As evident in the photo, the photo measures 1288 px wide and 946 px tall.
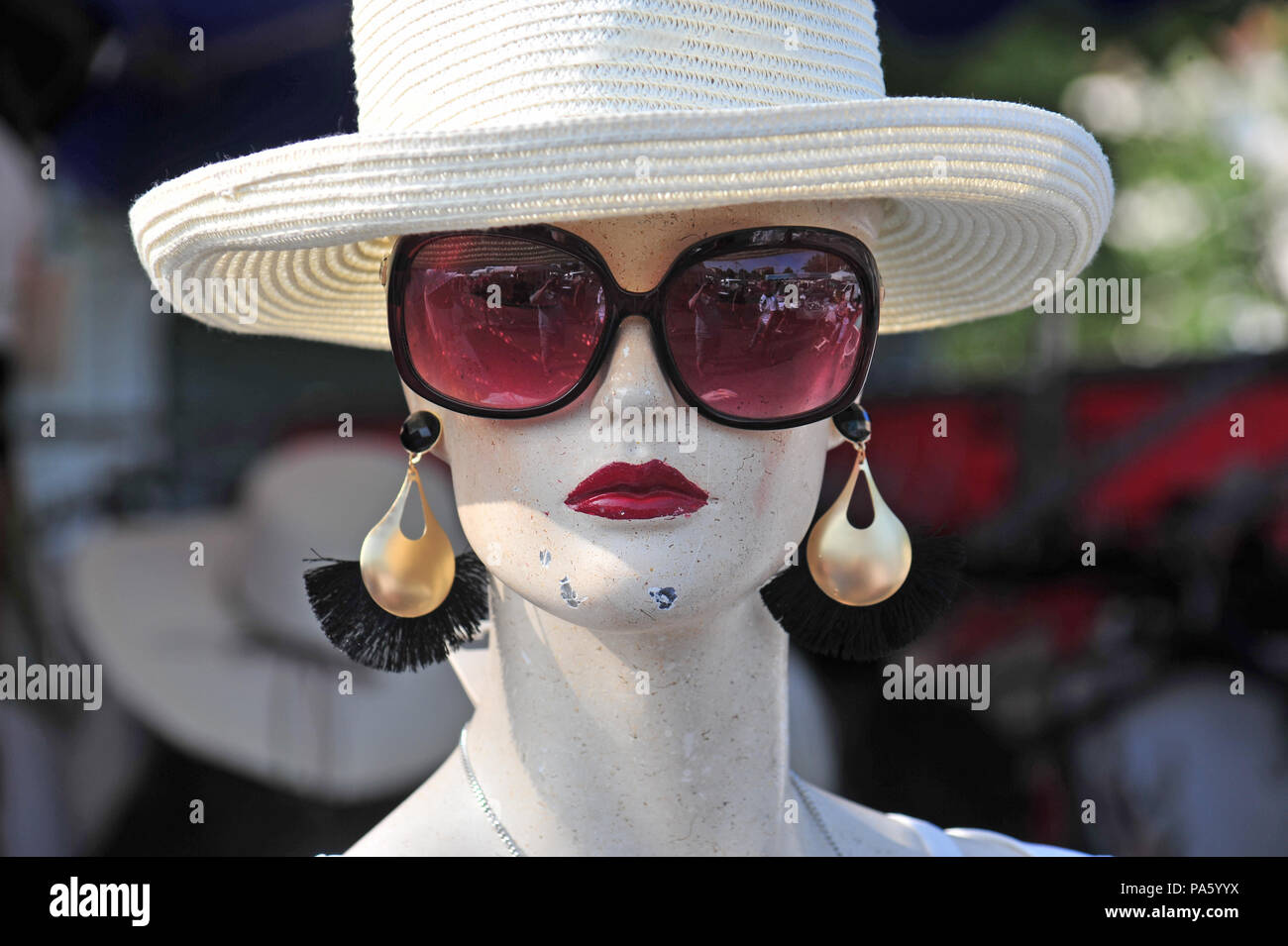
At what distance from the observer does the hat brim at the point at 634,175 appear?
0.89 m

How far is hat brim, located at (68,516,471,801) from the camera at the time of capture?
2.60m

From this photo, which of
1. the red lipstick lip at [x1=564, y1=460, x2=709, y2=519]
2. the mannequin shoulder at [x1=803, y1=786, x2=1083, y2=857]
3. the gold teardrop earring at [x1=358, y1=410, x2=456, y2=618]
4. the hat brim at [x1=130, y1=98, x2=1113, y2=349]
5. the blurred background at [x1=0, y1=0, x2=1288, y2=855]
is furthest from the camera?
the blurred background at [x1=0, y1=0, x2=1288, y2=855]

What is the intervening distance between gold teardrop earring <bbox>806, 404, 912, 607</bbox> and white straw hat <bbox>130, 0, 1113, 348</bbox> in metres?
0.29

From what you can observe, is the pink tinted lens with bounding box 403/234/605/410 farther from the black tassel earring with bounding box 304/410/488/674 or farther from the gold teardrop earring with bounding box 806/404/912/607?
the gold teardrop earring with bounding box 806/404/912/607

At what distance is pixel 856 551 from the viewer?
3.77 feet

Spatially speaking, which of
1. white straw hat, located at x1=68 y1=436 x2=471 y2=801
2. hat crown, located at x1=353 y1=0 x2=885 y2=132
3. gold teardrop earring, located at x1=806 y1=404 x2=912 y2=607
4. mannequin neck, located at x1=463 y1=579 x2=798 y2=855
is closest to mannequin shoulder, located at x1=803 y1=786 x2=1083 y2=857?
mannequin neck, located at x1=463 y1=579 x2=798 y2=855

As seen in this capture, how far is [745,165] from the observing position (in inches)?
35.6

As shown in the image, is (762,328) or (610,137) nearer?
(610,137)

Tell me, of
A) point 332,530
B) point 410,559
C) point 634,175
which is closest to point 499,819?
point 410,559

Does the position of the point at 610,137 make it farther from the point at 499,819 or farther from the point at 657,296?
the point at 499,819

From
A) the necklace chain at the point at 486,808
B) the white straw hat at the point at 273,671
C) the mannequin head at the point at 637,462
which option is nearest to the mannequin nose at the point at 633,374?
the mannequin head at the point at 637,462

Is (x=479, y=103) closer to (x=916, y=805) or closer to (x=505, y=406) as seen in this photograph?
(x=505, y=406)

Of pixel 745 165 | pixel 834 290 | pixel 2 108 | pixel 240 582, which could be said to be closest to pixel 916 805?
pixel 240 582

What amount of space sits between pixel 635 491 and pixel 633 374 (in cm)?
11
